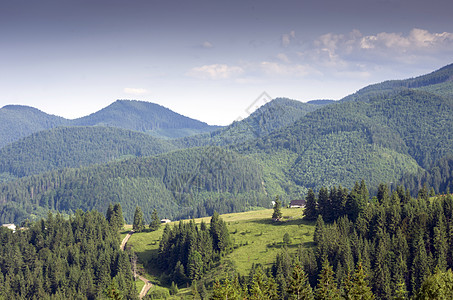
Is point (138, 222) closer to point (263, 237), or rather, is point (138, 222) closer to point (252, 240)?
point (252, 240)

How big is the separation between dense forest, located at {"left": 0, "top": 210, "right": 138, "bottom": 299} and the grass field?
337 inches

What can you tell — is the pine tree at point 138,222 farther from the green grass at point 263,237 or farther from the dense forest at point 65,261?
the green grass at point 263,237

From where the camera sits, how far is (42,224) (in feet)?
511

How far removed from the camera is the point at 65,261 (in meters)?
136

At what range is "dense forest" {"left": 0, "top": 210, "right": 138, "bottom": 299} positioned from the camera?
124750 mm

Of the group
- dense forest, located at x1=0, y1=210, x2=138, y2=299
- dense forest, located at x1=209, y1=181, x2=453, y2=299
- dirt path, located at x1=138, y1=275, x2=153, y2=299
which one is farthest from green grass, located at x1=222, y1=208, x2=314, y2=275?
dense forest, located at x1=0, y1=210, x2=138, y2=299

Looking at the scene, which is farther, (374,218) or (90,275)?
(90,275)

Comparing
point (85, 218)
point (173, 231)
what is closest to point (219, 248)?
point (173, 231)

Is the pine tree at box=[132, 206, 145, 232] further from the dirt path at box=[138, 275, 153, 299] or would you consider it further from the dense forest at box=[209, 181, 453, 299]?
the dense forest at box=[209, 181, 453, 299]

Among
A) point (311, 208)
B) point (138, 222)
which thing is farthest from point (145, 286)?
point (311, 208)

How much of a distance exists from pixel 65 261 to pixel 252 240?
207 feet

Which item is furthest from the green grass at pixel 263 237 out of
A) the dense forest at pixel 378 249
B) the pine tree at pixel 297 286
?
the pine tree at pixel 297 286

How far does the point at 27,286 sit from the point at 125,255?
31.8 m

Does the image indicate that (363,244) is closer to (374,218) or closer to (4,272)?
(374,218)
